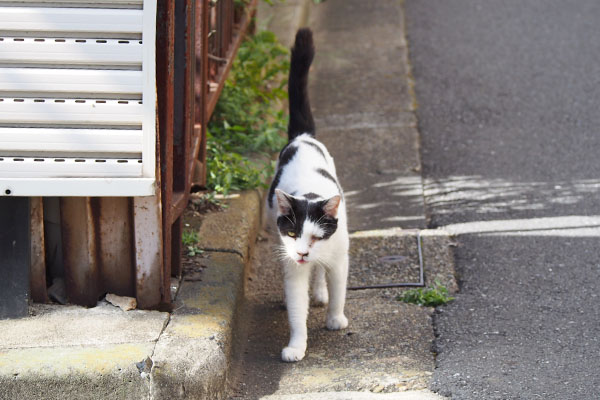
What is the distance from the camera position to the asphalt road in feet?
11.1

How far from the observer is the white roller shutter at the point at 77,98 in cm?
295

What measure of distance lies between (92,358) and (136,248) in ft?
1.82

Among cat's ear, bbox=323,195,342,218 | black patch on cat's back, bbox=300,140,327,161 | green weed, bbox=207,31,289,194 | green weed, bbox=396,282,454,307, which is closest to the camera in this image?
cat's ear, bbox=323,195,342,218

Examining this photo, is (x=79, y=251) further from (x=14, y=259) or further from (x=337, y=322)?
(x=337, y=322)

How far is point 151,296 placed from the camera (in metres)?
3.48

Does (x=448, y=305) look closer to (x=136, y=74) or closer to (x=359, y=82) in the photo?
(x=136, y=74)

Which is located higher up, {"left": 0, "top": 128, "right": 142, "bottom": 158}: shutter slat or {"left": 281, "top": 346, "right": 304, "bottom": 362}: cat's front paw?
{"left": 0, "top": 128, "right": 142, "bottom": 158}: shutter slat

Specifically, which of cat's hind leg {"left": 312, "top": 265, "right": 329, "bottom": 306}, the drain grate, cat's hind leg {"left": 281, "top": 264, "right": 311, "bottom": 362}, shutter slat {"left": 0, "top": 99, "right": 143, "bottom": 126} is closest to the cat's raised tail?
the drain grate

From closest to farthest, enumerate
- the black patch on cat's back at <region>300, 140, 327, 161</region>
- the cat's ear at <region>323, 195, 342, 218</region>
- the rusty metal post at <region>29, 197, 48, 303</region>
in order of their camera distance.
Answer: the rusty metal post at <region>29, 197, 48, 303</region>, the cat's ear at <region>323, 195, 342, 218</region>, the black patch on cat's back at <region>300, 140, 327, 161</region>

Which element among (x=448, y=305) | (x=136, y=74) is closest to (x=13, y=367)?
(x=136, y=74)

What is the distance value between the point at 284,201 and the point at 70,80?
1.14 meters

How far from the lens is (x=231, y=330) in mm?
3553

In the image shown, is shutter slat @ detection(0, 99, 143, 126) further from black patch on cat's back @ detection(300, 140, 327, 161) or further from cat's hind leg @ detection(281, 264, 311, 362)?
black patch on cat's back @ detection(300, 140, 327, 161)

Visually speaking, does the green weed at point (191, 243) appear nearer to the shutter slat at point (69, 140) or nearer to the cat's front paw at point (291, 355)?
the cat's front paw at point (291, 355)
